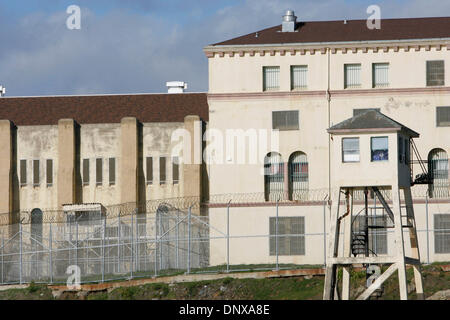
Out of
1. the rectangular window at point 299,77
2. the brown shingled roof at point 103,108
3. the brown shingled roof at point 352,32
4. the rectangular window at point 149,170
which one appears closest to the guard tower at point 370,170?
the rectangular window at point 299,77

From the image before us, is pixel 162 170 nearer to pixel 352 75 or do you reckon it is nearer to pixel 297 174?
pixel 297 174

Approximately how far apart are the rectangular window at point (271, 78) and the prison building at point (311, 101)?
0.19 ft

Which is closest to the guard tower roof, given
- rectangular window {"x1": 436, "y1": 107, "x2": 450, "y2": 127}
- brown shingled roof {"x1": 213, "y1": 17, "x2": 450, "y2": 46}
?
rectangular window {"x1": 436, "y1": 107, "x2": 450, "y2": 127}

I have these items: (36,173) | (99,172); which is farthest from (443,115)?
(36,173)

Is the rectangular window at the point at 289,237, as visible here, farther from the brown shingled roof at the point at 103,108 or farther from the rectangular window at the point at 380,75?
the brown shingled roof at the point at 103,108

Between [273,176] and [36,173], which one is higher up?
[36,173]

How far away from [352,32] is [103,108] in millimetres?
19536

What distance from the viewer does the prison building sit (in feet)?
228

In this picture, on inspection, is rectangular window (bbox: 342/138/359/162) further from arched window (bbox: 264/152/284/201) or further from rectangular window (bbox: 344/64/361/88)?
rectangular window (bbox: 344/64/361/88)

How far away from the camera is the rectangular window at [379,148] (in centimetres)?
4938

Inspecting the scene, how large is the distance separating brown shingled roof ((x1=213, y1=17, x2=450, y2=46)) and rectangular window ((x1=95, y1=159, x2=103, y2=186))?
1320cm

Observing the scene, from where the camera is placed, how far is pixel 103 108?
83.6m
